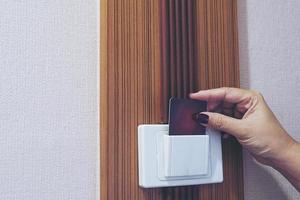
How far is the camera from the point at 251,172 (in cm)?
64

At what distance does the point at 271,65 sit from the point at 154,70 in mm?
269

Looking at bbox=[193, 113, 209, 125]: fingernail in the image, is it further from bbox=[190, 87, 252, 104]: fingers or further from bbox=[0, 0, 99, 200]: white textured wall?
bbox=[0, 0, 99, 200]: white textured wall

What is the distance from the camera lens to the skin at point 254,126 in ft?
1.87

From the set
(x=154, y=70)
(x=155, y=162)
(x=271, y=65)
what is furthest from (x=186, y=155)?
(x=271, y=65)

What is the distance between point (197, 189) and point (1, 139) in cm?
33

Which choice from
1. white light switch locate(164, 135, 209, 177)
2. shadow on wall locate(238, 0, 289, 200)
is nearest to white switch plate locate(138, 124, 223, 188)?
white light switch locate(164, 135, 209, 177)

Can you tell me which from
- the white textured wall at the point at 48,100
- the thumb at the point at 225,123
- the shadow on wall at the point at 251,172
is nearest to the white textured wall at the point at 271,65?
the shadow on wall at the point at 251,172

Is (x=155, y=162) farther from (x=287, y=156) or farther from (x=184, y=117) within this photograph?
(x=287, y=156)

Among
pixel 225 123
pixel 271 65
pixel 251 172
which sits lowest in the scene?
pixel 251 172

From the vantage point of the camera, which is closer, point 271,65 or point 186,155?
point 186,155

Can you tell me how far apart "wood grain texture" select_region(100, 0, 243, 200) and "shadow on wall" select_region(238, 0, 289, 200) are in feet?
0.10

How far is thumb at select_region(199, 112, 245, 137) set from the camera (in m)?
0.56

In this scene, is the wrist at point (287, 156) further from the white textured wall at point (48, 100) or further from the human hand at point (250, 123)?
the white textured wall at point (48, 100)

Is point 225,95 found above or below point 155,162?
above
